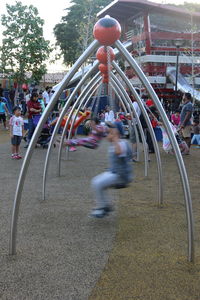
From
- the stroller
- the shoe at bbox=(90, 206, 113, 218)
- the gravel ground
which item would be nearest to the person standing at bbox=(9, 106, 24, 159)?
the stroller

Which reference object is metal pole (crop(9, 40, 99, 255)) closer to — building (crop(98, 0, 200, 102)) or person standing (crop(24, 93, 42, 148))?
person standing (crop(24, 93, 42, 148))

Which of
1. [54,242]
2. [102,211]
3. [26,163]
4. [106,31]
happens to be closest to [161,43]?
[102,211]

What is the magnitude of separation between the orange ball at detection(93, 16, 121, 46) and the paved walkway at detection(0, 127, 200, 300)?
7.29ft

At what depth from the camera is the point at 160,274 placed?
3295 millimetres

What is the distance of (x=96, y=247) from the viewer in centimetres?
389

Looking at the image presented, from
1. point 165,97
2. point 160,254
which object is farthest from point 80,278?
point 165,97

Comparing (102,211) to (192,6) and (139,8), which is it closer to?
(139,8)

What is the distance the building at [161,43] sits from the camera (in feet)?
113

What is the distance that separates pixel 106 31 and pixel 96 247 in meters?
2.31

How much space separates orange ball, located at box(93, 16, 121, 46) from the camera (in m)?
3.59

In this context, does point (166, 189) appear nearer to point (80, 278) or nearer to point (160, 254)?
point (160, 254)

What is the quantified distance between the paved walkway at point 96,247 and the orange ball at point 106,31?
2223mm

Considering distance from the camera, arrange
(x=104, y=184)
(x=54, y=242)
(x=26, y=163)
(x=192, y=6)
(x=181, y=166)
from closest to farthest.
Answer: (x=181, y=166), (x=26, y=163), (x=54, y=242), (x=104, y=184), (x=192, y=6)

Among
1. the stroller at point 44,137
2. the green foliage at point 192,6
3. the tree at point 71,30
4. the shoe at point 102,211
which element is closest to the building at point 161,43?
the green foliage at point 192,6
